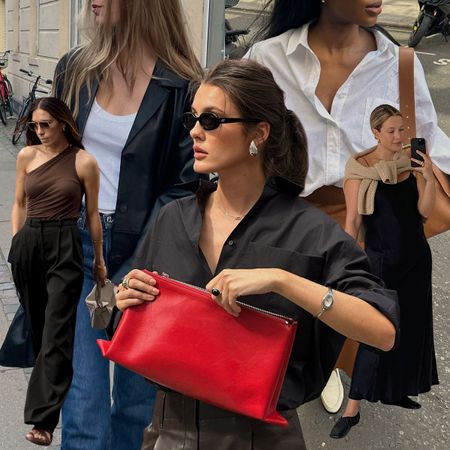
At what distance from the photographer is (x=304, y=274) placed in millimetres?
1561

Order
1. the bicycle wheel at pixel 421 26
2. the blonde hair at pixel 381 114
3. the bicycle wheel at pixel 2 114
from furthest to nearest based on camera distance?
the bicycle wheel at pixel 2 114, the bicycle wheel at pixel 421 26, the blonde hair at pixel 381 114

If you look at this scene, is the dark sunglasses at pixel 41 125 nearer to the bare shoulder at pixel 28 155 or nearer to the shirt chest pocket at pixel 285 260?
the bare shoulder at pixel 28 155

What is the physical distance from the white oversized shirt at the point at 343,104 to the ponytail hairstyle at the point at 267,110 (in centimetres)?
48

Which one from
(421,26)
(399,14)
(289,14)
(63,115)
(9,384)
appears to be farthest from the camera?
(399,14)

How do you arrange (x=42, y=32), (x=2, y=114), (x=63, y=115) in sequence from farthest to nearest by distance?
(x=2, y=114)
(x=42, y=32)
(x=63, y=115)

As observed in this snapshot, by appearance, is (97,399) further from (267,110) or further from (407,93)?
(407,93)

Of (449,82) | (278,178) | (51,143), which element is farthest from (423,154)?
(449,82)

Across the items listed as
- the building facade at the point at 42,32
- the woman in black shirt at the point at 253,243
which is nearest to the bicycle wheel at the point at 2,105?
the building facade at the point at 42,32

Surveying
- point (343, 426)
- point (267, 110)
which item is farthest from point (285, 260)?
point (343, 426)

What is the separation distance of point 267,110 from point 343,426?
2.22 m

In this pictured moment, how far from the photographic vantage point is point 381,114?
2.16m

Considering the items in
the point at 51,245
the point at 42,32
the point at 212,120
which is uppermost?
the point at 212,120

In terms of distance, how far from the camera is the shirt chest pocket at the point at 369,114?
2.19 metres

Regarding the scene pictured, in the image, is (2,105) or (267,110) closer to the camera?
(267,110)
